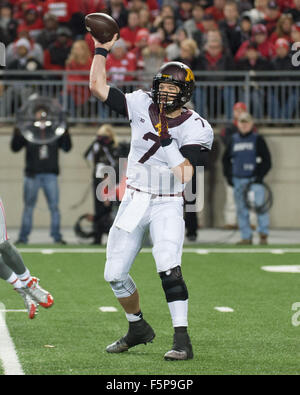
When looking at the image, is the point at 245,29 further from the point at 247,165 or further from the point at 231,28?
the point at 247,165

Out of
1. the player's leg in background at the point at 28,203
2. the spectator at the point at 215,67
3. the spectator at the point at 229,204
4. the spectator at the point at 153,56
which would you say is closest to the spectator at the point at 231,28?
the spectator at the point at 215,67

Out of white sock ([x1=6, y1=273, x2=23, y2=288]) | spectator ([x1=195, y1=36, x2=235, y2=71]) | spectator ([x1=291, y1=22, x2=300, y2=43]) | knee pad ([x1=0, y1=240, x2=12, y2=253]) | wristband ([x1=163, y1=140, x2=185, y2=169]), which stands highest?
spectator ([x1=291, y1=22, x2=300, y2=43])

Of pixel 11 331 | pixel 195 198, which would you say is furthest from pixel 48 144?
pixel 11 331

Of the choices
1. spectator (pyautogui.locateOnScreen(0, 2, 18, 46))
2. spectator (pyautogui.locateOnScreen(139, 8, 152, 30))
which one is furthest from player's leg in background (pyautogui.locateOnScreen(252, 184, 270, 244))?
spectator (pyautogui.locateOnScreen(0, 2, 18, 46))

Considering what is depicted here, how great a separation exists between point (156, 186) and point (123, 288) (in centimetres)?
72

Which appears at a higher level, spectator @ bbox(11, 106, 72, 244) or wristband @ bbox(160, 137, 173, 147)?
wristband @ bbox(160, 137, 173, 147)

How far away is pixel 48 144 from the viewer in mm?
14984

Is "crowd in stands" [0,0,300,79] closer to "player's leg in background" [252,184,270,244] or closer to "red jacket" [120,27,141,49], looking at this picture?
"red jacket" [120,27,141,49]

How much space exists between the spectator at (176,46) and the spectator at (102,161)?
302cm

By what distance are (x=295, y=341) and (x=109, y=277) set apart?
150 cm

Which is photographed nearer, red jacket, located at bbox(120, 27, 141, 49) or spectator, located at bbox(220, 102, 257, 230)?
spectator, located at bbox(220, 102, 257, 230)

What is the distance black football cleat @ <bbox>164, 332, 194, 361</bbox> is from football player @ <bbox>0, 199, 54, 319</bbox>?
1.47m

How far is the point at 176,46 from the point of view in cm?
1750

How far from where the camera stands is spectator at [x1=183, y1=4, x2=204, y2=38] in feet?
59.6
